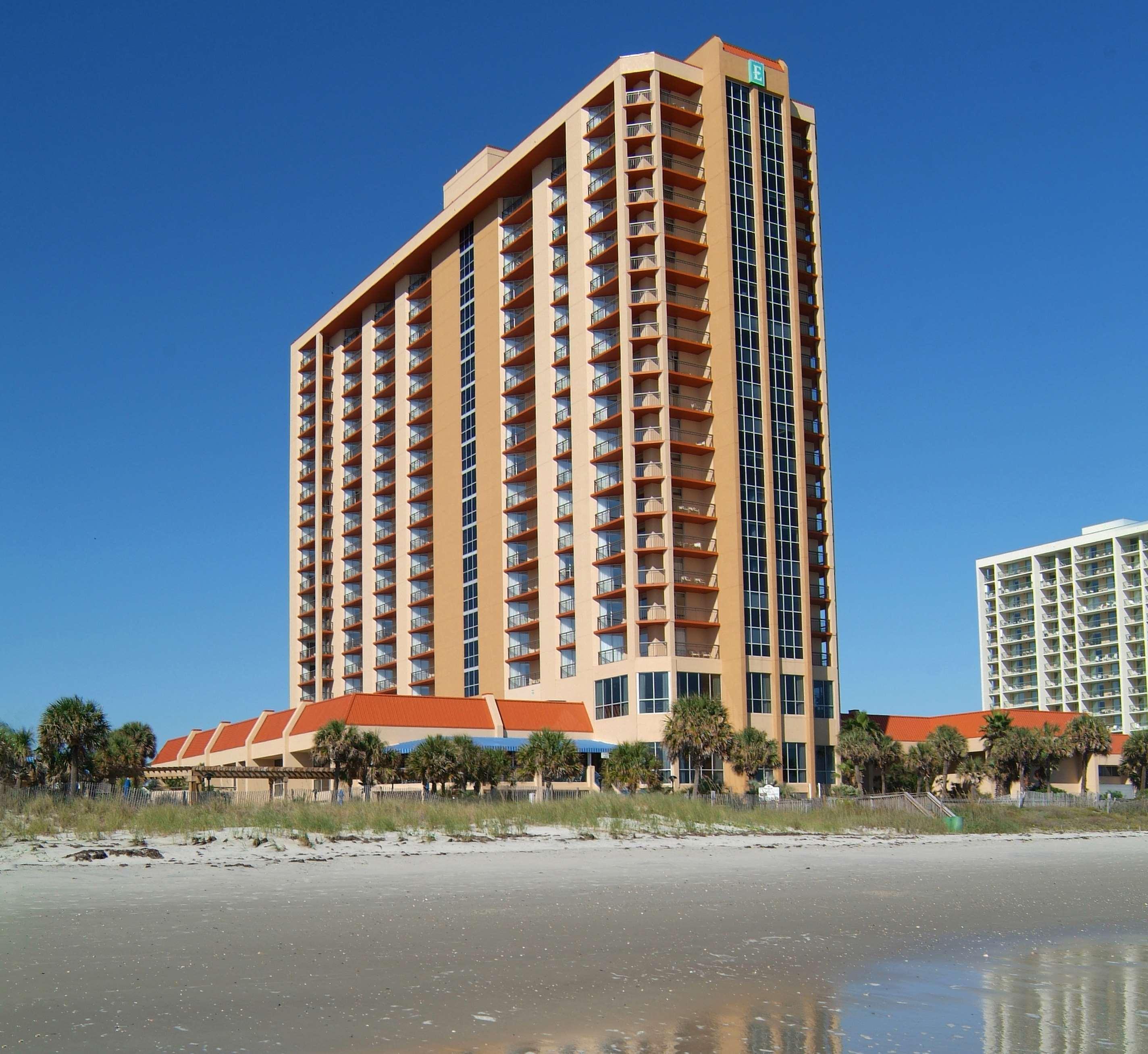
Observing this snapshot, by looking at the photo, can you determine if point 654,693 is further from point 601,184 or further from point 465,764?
point 601,184

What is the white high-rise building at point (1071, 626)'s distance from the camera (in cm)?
16312

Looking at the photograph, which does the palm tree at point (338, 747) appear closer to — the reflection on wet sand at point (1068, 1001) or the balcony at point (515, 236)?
the balcony at point (515, 236)

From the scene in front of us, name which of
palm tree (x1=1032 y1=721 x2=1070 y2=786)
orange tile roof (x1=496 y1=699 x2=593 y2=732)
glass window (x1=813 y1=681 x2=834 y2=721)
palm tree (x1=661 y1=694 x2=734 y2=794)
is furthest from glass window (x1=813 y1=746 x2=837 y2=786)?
palm tree (x1=1032 y1=721 x2=1070 y2=786)

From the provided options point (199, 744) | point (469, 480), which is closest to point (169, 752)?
point (199, 744)

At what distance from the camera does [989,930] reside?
66.0 feet

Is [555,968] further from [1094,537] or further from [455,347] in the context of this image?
[1094,537]

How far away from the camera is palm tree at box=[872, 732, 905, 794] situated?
256 feet

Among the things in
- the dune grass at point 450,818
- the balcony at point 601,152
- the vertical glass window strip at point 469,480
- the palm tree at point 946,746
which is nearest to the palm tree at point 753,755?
the palm tree at point 946,746

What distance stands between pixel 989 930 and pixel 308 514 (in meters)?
111

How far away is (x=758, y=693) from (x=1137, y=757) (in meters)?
37.8

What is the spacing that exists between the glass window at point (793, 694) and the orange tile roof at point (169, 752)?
56932 mm

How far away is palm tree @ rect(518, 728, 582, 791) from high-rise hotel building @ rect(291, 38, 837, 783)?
11.4m

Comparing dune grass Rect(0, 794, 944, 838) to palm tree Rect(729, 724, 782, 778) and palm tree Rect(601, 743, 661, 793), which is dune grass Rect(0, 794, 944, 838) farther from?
palm tree Rect(729, 724, 782, 778)

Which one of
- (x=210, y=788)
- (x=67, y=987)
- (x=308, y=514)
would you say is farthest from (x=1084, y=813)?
(x=308, y=514)
